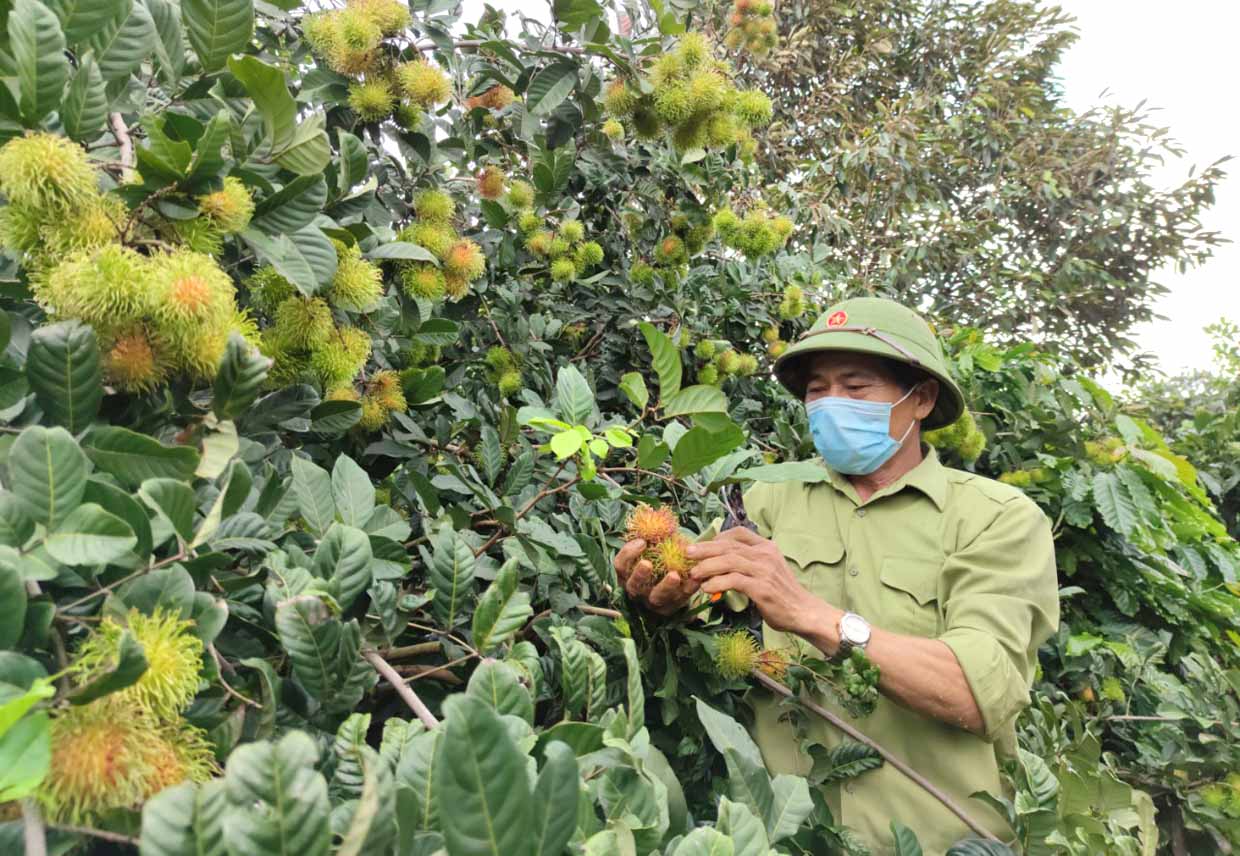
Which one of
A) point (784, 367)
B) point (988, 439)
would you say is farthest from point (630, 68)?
point (988, 439)

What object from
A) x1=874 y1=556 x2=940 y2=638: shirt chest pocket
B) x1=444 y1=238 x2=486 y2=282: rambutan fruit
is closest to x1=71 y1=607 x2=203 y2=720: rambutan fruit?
x1=444 y1=238 x2=486 y2=282: rambutan fruit

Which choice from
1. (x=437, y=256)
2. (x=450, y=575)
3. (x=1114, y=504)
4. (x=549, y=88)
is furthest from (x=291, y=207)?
(x=1114, y=504)

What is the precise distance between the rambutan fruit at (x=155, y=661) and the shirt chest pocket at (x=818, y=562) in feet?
4.05

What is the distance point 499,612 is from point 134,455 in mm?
353

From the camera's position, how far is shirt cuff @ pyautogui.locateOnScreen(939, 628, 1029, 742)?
1.28 metres

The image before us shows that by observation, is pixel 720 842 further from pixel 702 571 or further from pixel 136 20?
pixel 136 20

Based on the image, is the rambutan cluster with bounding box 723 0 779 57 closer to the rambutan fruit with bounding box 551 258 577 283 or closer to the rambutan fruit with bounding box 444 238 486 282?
the rambutan fruit with bounding box 551 258 577 283

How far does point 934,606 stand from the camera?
4.91 feet

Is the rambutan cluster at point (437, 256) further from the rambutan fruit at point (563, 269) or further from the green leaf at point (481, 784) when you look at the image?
the green leaf at point (481, 784)

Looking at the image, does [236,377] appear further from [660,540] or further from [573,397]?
[660,540]

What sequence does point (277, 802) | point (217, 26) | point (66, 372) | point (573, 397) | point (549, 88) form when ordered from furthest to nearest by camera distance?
point (549, 88) → point (573, 397) → point (217, 26) → point (66, 372) → point (277, 802)

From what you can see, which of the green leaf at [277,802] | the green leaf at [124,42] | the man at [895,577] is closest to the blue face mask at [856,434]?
the man at [895,577]

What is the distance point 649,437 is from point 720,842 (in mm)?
548

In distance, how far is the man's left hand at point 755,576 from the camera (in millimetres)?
1191
